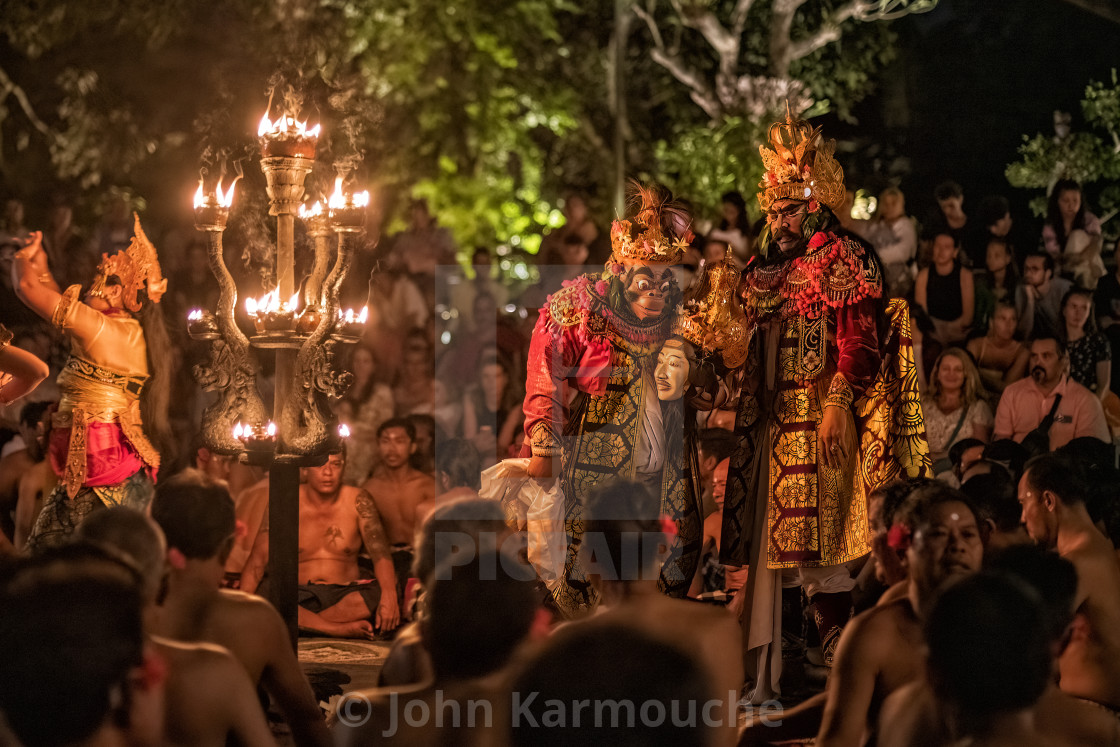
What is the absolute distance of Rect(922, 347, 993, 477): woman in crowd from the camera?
747cm

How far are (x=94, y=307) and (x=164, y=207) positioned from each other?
6076 millimetres

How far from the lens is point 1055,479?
188 inches

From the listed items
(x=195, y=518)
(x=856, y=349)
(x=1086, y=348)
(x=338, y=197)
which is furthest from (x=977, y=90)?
(x=195, y=518)

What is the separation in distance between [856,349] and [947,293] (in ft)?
11.1

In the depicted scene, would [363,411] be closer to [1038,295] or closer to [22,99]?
[1038,295]

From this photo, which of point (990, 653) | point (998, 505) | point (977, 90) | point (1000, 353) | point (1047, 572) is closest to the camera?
point (990, 653)

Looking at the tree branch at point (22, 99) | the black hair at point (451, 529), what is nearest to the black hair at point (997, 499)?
the black hair at point (451, 529)

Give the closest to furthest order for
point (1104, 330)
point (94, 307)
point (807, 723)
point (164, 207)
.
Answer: point (807, 723) < point (94, 307) < point (1104, 330) < point (164, 207)

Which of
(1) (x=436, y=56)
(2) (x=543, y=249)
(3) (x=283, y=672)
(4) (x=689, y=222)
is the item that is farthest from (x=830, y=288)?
(1) (x=436, y=56)

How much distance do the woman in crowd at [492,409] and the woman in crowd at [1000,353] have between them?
2.91 m

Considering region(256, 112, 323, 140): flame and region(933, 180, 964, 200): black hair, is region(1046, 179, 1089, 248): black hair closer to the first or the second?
region(933, 180, 964, 200): black hair

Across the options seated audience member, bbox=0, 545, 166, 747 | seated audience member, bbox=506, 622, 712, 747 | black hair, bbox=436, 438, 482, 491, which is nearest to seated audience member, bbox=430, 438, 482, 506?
black hair, bbox=436, 438, 482, 491

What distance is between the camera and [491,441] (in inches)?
321

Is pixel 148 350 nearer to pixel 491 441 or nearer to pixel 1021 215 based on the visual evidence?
pixel 491 441
